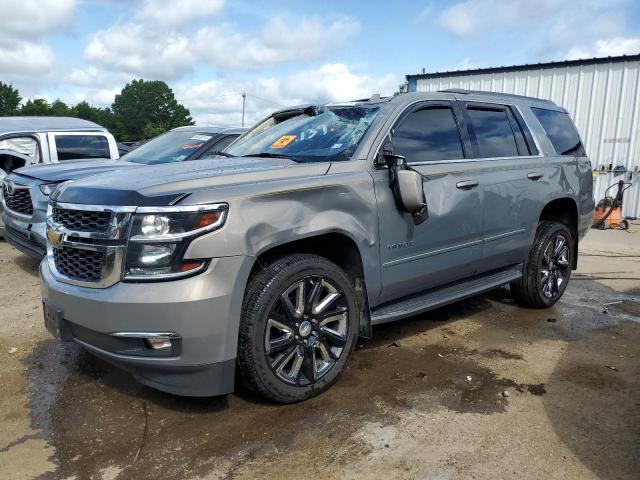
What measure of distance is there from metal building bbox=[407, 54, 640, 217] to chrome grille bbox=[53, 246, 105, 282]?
40.3 feet

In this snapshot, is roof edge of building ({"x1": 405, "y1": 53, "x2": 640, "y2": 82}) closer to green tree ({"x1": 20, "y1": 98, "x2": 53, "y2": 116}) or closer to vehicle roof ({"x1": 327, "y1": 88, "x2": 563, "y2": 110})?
vehicle roof ({"x1": 327, "y1": 88, "x2": 563, "y2": 110})

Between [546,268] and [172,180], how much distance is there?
3.76 m

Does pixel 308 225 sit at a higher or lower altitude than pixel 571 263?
higher

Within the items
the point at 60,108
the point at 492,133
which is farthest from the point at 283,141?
the point at 60,108

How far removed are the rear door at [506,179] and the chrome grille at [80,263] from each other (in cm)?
281

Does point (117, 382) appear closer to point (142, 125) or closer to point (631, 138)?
point (631, 138)

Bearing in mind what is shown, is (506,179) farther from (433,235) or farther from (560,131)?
(560,131)

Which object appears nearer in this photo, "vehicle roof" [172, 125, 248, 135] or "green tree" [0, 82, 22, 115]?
"vehicle roof" [172, 125, 248, 135]

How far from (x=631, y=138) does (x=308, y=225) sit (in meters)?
12.1

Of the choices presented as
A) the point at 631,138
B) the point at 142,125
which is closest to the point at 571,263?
the point at 631,138

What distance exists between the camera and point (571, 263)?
5.55 m

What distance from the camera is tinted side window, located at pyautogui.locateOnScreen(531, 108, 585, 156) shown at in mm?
5199

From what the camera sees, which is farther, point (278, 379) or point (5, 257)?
point (5, 257)

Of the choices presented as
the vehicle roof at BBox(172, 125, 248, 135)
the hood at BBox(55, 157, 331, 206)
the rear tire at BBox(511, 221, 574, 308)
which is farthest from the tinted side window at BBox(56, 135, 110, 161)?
the rear tire at BBox(511, 221, 574, 308)
